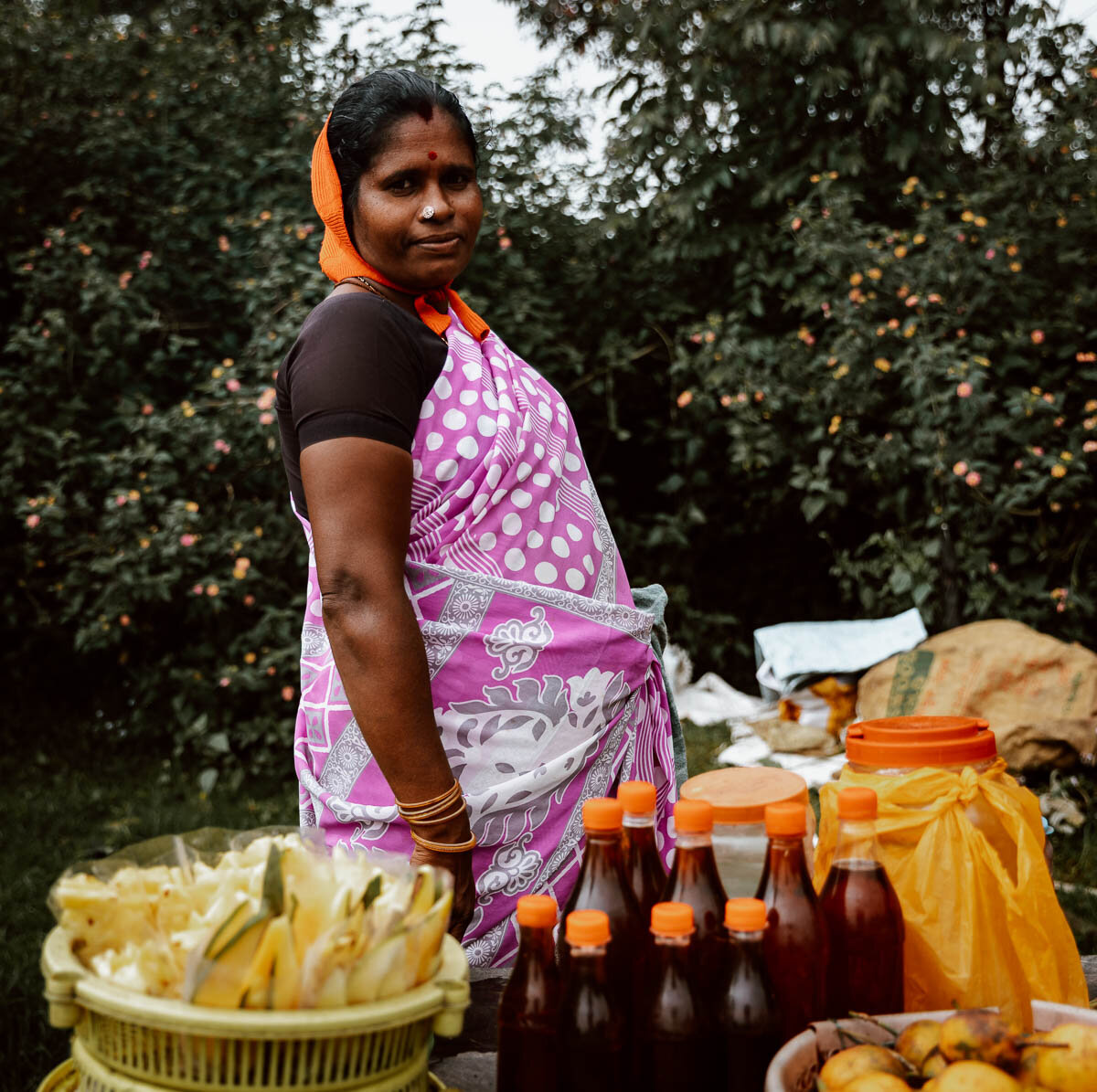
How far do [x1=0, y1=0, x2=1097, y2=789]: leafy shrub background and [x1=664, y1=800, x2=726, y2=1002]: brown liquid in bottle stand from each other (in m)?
3.71

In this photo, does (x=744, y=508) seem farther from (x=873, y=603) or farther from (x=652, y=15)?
(x=652, y=15)

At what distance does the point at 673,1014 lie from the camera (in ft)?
3.27

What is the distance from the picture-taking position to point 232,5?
23.4ft

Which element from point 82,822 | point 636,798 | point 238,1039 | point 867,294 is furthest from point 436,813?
point 867,294

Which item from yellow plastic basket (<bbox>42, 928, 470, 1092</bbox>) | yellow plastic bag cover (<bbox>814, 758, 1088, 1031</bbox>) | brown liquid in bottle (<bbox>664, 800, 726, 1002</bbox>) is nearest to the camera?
yellow plastic basket (<bbox>42, 928, 470, 1092</bbox>)

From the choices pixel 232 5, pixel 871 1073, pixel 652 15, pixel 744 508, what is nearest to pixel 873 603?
pixel 744 508

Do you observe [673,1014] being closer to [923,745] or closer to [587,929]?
[587,929]

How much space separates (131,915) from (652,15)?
5169mm

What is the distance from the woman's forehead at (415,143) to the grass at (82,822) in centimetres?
231

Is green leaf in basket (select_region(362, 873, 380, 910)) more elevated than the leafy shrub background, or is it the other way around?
the leafy shrub background

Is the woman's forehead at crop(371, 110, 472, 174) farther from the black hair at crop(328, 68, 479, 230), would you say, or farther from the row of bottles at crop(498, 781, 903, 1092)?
the row of bottles at crop(498, 781, 903, 1092)

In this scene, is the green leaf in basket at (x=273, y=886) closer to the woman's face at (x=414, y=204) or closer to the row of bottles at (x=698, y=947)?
the row of bottles at (x=698, y=947)

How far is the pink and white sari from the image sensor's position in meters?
1.54

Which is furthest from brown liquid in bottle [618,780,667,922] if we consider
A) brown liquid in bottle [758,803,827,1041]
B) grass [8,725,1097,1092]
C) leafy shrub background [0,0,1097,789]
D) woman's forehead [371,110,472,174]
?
leafy shrub background [0,0,1097,789]
